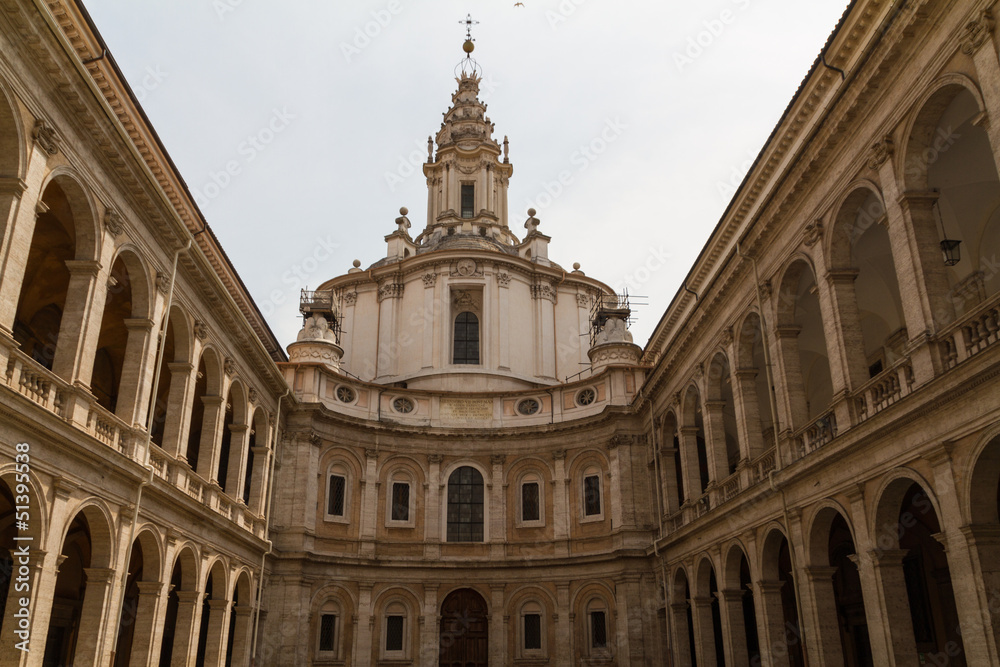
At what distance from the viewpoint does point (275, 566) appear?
97.5 ft

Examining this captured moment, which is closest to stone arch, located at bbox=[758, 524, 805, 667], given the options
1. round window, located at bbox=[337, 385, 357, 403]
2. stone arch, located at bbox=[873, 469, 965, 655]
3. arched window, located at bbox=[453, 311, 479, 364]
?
stone arch, located at bbox=[873, 469, 965, 655]

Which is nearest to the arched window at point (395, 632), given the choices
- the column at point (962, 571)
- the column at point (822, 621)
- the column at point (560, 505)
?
the column at point (560, 505)

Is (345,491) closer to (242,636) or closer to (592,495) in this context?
(242,636)

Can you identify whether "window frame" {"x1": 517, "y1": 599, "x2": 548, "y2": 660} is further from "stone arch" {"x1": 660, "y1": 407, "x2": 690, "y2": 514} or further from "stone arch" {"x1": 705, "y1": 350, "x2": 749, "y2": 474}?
"stone arch" {"x1": 705, "y1": 350, "x2": 749, "y2": 474}

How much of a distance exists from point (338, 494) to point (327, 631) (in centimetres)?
506

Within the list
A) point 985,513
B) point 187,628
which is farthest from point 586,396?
point 985,513

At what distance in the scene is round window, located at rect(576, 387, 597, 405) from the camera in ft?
113

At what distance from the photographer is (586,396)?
34.6m

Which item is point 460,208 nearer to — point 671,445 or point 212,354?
point 671,445

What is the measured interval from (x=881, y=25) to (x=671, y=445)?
18390 mm

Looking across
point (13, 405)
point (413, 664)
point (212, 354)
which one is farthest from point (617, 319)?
point (13, 405)

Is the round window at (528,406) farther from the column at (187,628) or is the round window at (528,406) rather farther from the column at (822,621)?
the column at (822,621)

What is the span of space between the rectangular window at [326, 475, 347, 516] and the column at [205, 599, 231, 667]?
843 centimetres

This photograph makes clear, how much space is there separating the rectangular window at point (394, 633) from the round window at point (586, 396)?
36.8 feet
